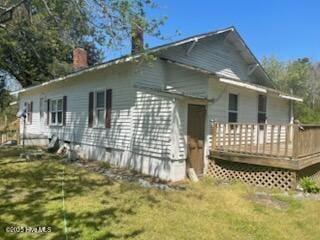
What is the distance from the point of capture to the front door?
11.9 m

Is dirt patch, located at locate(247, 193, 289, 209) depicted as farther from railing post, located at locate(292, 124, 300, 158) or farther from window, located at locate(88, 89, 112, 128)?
window, located at locate(88, 89, 112, 128)

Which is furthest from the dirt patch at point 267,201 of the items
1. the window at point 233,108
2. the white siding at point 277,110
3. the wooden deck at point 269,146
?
the white siding at point 277,110

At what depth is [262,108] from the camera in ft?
53.2

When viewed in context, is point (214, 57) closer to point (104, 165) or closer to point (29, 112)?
point (104, 165)

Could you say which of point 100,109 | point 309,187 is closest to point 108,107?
point 100,109

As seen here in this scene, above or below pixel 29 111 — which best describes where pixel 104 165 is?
below

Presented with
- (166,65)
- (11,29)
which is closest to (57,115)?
(11,29)

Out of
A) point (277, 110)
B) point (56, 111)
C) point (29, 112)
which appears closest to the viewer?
point (277, 110)

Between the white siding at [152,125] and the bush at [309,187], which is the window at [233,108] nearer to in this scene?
the white siding at [152,125]

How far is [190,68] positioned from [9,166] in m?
7.35

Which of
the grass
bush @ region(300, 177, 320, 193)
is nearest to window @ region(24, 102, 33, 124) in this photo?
the grass

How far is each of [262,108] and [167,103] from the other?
250 inches

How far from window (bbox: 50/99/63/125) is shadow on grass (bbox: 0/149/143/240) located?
708 centimetres

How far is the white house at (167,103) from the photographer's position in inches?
463
